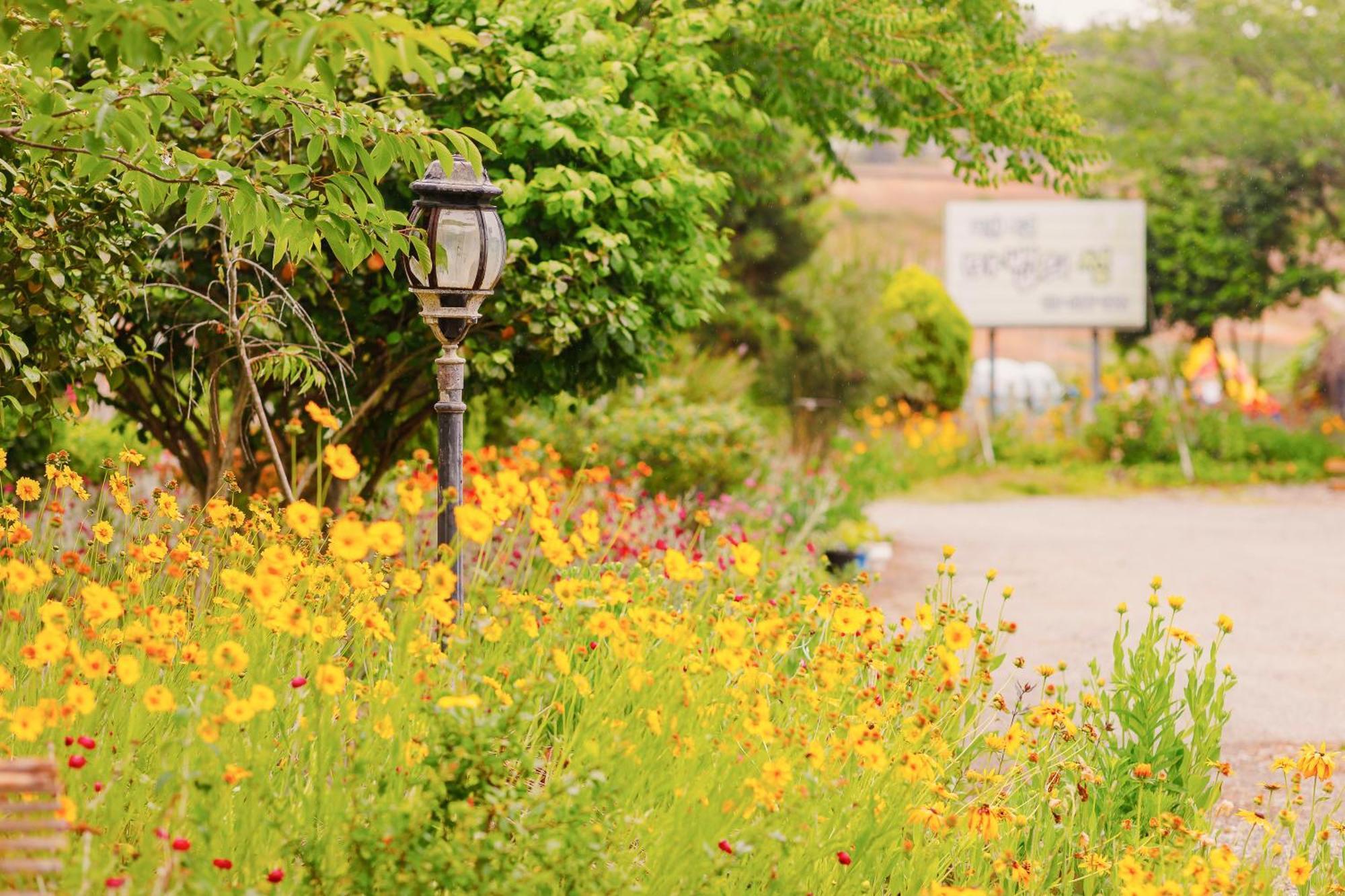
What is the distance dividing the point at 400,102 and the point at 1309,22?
1987 cm

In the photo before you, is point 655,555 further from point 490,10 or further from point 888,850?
point 888,850

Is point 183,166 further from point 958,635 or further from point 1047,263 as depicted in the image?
point 1047,263

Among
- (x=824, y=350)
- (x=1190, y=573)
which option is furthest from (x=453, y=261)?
(x=824, y=350)

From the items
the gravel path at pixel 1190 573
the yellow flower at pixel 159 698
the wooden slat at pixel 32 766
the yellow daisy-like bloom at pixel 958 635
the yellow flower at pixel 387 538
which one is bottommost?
the gravel path at pixel 1190 573

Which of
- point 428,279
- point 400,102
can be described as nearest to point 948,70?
point 400,102

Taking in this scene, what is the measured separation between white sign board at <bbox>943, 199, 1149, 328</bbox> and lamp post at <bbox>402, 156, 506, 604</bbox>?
15672mm

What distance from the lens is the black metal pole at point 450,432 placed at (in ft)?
13.8

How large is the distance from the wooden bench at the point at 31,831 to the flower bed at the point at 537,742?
6 centimetres

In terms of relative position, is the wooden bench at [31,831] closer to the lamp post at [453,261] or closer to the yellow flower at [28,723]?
the yellow flower at [28,723]

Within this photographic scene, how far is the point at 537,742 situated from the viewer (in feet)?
11.6

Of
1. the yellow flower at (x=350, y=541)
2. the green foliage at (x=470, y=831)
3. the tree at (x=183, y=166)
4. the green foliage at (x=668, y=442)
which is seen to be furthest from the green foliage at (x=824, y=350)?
the yellow flower at (x=350, y=541)

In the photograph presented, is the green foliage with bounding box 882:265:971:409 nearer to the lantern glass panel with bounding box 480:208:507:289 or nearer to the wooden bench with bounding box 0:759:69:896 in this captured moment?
the lantern glass panel with bounding box 480:208:507:289

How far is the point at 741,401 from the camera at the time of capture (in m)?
11.7

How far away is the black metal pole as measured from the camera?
4.19 metres
